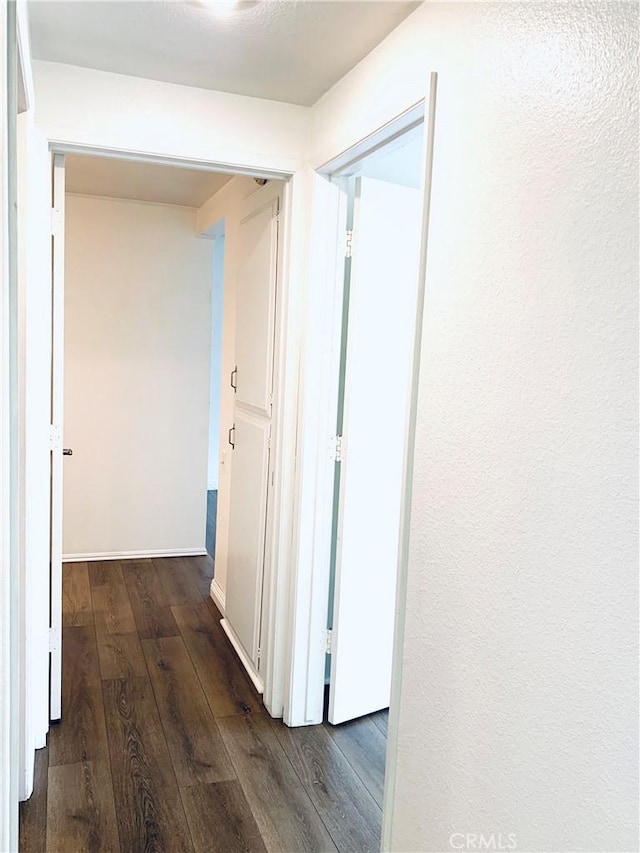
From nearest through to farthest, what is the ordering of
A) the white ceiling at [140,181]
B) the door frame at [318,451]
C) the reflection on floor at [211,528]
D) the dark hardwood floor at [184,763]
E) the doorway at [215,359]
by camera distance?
Result: 1. the dark hardwood floor at [184,763]
2. the door frame at [318,451]
3. the white ceiling at [140,181]
4. the reflection on floor at [211,528]
5. the doorway at [215,359]

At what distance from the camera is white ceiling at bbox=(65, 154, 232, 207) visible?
3568 millimetres

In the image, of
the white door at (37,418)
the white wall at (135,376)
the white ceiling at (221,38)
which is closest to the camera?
the white ceiling at (221,38)

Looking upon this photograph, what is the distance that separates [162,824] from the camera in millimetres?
2150

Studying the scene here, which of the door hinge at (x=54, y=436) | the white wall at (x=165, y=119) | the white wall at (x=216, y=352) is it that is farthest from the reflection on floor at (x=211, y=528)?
the white wall at (x=165, y=119)

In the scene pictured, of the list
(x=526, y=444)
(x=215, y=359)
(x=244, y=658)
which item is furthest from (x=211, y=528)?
(x=526, y=444)

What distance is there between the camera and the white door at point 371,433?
260cm

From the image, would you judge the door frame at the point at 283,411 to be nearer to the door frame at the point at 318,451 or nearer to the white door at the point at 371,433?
the door frame at the point at 318,451

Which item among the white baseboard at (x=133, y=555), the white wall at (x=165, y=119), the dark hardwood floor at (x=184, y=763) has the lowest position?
the dark hardwood floor at (x=184, y=763)

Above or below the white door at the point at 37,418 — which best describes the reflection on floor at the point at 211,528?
below

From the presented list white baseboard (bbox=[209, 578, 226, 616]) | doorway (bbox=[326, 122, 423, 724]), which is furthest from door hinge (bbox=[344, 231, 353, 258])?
white baseboard (bbox=[209, 578, 226, 616])

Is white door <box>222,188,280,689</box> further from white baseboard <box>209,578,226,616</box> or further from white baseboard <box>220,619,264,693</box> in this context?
white baseboard <box>209,578,226,616</box>

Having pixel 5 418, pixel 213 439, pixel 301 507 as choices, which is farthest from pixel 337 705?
pixel 213 439

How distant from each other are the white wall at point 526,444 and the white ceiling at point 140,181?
6.82ft

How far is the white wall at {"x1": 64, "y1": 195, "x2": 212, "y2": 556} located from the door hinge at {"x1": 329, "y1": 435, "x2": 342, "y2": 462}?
2244 millimetres
